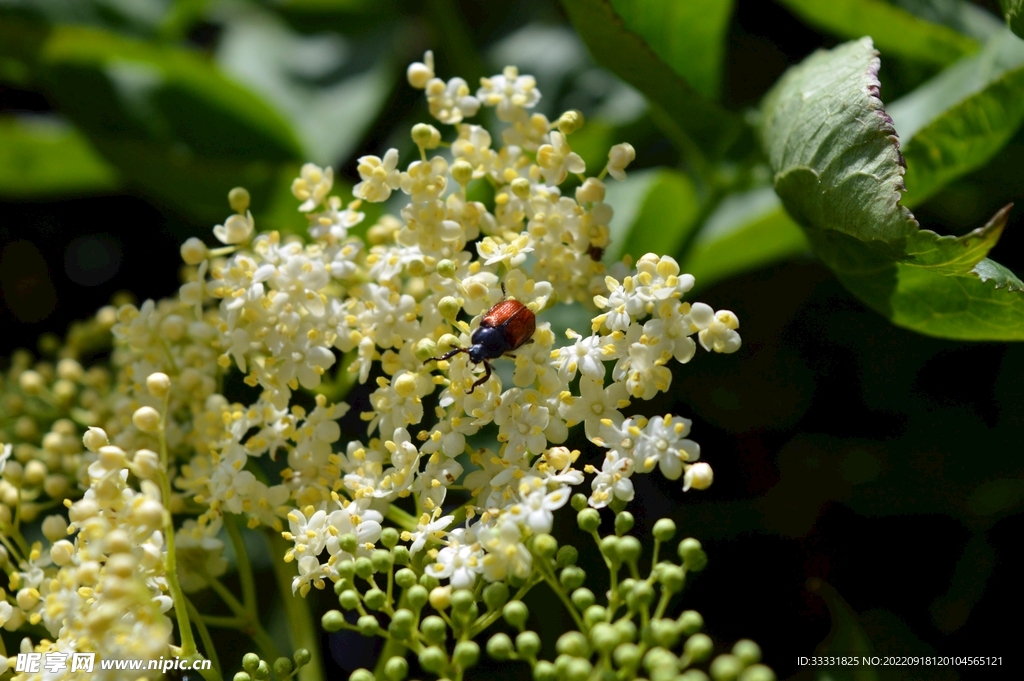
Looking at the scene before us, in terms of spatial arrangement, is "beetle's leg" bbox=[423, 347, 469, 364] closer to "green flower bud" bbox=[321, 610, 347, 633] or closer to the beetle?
the beetle

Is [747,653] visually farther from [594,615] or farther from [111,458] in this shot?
[111,458]

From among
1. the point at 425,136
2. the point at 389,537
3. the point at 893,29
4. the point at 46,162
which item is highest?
the point at 46,162

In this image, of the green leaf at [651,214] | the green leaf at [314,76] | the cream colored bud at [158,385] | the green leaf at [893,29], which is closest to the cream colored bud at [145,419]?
the cream colored bud at [158,385]

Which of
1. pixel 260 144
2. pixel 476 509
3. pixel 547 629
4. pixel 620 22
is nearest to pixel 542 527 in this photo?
pixel 476 509

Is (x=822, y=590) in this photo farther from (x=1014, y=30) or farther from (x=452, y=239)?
(x=1014, y=30)

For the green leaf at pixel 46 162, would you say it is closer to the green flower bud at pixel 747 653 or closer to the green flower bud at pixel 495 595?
the green flower bud at pixel 495 595

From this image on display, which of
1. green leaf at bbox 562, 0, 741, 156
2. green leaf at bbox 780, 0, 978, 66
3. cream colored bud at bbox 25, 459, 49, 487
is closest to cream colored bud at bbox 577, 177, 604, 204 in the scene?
green leaf at bbox 562, 0, 741, 156

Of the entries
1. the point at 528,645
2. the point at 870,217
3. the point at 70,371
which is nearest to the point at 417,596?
the point at 528,645
